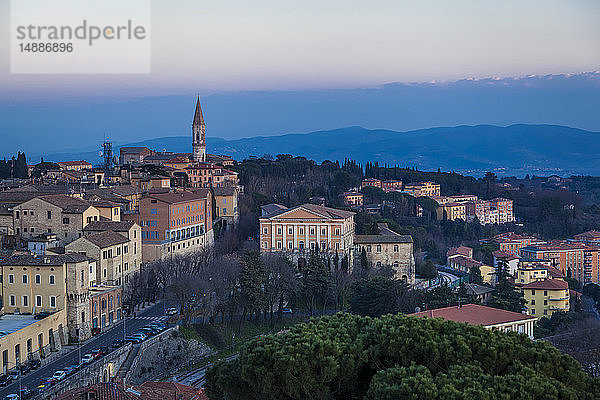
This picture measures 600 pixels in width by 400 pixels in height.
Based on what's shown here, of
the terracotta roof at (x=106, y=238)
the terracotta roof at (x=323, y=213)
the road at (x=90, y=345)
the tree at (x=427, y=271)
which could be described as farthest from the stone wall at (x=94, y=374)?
the tree at (x=427, y=271)

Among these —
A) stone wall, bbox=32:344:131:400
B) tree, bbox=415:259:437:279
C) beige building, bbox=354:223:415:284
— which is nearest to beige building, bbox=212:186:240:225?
beige building, bbox=354:223:415:284

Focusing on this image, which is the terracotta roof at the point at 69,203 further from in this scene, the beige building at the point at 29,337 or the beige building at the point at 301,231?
the beige building at the point at 301,231

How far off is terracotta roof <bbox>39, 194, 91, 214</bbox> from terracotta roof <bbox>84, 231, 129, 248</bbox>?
174 cm

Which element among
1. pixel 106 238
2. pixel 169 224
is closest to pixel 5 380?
pixel 106 238

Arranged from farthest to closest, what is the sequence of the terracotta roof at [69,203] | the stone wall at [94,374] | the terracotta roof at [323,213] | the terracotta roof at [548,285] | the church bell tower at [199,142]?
the church bell tower at [199,142], the terracotta roof at [323,213], the terracotta roof at [548,285], the terracotta roof at [69,203], the stone wall at [94,374]

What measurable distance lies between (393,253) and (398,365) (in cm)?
3018

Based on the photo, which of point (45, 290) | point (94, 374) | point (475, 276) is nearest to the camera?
point (94, 374)

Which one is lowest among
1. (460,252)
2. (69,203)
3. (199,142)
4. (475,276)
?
(475,276)

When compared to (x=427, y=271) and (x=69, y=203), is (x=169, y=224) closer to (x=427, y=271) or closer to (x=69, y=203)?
(x=69, y=203)

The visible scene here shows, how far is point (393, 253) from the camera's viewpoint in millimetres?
42781

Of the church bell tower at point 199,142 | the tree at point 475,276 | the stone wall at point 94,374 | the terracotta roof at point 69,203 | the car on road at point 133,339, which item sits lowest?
the tree at point 475,276

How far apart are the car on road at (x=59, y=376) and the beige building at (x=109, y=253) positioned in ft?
23.3

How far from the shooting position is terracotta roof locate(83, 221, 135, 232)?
33562 millimetres

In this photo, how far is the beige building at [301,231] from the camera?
138ft
